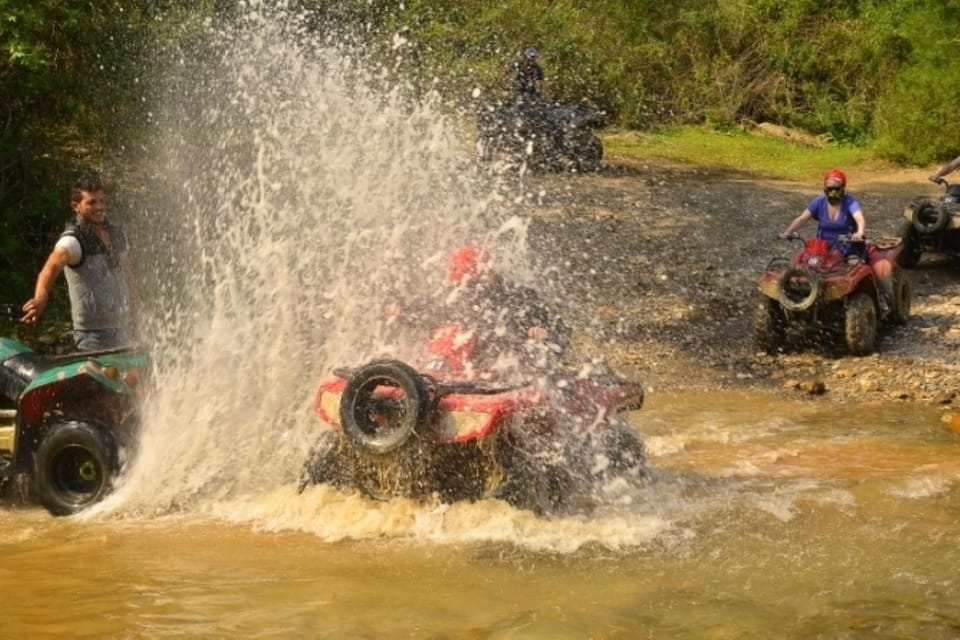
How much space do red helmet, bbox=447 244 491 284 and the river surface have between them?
1490mm

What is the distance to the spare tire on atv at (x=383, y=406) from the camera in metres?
6.32

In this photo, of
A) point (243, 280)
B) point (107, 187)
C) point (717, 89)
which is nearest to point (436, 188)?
point (243, 280)

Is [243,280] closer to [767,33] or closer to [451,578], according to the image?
[451,578]

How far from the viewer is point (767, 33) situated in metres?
27.9

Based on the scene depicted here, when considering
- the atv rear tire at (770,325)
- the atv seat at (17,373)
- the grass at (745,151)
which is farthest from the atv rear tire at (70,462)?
the grass at (745,151)

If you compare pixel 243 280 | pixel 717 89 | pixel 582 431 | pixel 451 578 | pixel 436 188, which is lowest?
pixel 451 578

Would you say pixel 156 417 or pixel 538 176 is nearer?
pixel 156 417

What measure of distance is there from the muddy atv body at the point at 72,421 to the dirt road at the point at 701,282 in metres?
4.91

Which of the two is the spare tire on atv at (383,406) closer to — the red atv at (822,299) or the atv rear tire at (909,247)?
the red atv at (822,299)

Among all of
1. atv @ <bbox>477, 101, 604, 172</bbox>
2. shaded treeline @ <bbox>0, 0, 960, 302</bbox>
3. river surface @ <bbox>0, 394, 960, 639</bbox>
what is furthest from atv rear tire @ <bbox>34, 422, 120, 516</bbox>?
atv @ <bbox>477, 101, 604, 172</bbox>

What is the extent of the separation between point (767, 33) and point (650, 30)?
2629 mm

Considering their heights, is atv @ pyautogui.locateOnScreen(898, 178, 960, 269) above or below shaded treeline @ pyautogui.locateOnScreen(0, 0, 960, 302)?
below

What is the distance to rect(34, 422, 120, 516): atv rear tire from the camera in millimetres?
6945

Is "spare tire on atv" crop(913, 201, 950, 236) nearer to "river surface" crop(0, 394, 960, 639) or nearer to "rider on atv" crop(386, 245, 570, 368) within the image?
"river surface" crop(0, 394, 960, 639)
